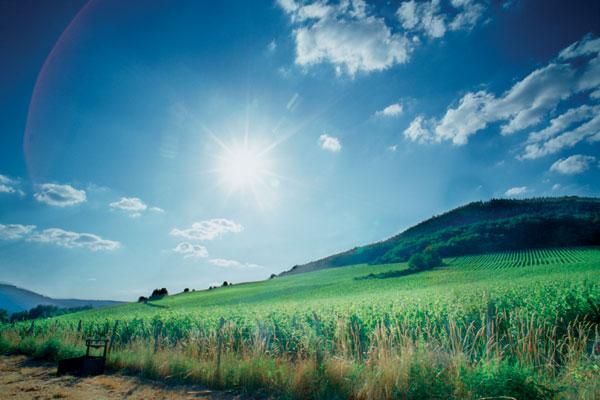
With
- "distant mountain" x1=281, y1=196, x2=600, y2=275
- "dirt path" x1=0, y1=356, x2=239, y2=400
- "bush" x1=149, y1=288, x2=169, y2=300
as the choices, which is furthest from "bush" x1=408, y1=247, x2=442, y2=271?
"dirt path" x1=0, y1=356, x2=239, y2=400

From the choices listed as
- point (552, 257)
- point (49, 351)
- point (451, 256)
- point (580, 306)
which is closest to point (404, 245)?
point (451, 256)

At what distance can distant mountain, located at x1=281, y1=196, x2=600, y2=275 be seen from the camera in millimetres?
75188

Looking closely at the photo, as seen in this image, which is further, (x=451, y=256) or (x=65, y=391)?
(x=451, y=256)

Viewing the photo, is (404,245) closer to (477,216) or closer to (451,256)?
(451,256)

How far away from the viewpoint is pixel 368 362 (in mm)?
6176

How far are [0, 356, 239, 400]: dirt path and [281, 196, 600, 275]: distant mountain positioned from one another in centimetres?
8228

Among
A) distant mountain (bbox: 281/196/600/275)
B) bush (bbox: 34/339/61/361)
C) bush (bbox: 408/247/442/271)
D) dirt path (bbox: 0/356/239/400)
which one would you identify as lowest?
dirt path (bbox: 0/356/239/400)

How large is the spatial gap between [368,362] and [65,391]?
7.70 m

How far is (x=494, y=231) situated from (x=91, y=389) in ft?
314

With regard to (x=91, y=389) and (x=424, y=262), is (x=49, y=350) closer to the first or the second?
(x=91, y=389)

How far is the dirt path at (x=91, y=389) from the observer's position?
23.5ft

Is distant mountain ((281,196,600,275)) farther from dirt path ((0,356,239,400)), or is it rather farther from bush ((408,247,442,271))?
dirt path ((0,356,239,400))

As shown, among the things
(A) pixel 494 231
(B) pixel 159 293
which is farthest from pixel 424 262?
(B) pixel 159 293

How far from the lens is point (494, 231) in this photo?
275 feet
